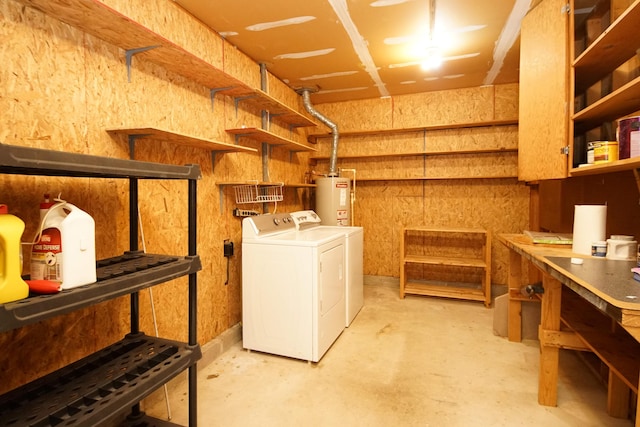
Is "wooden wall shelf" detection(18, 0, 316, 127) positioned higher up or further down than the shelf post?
higher up

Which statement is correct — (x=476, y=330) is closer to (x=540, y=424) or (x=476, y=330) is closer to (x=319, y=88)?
(x=540, y=424)

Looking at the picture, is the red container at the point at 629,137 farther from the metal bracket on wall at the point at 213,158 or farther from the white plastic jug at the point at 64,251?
the metal bracket on wall at the point at 213,158

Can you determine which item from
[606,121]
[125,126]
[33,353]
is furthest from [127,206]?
[606,121]

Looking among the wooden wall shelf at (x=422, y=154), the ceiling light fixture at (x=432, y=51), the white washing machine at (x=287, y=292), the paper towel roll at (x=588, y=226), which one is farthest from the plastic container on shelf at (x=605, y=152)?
the wooden wall shelf at (x=422, y=154)

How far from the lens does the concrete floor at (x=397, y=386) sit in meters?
1.81

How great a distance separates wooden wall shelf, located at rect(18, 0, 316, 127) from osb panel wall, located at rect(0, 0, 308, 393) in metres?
0.06

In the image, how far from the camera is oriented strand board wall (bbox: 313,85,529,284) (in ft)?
12.6

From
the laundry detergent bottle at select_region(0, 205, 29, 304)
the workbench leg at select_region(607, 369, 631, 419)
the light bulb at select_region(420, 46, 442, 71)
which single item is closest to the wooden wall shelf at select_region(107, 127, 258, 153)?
the laundry detergent bottle at select_region(0, 205, 29, 304)

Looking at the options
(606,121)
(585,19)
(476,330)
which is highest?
(585,19)

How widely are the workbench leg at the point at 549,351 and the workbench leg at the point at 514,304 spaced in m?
0.86

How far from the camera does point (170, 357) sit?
4.66ft

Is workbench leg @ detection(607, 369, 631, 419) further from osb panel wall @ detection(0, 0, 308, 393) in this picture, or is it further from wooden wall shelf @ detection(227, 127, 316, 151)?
wooden wall shelf @ detection(227, 127, 316, 151)

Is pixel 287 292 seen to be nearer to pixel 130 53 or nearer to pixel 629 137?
pixel 130 53

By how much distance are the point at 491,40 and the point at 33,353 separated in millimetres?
3516
